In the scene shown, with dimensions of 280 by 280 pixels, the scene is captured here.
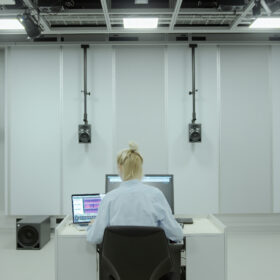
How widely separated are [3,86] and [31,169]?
1360 millimetres

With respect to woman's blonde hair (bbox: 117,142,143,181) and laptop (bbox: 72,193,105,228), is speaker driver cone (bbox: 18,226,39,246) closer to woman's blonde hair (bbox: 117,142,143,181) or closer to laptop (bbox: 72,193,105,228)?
laptop (bbox: 72,193,105,228)

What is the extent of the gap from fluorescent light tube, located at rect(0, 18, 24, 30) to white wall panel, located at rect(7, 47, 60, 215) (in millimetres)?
894

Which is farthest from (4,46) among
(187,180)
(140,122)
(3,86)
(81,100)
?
(187,180)

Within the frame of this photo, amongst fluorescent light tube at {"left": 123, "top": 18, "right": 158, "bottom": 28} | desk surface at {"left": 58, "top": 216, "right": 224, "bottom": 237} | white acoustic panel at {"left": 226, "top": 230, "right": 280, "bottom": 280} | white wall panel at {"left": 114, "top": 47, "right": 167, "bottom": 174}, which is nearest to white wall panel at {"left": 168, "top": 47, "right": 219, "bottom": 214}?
white wall panel at {"left": 114, "top": 47, "right": 167, "bottom": 174}

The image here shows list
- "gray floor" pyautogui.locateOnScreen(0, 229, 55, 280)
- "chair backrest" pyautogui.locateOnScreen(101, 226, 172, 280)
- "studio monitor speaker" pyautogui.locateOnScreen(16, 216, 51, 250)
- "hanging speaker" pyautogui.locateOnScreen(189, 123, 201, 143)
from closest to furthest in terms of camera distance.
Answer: "chair backrest" pyautogui.locateOnScreen(101, 226, 172, 280), "gray floor" pyautogui.locateOnScreen(0, 229, 55, 280), "studio monitor speaker" pyautogui.locateOnScreen(16, 216, 51, 250), "hanging speaker" pyautogui.locateOnScreen(189, 123, 201, 143)

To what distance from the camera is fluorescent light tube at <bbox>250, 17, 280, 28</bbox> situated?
165 inches

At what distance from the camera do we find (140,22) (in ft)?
14.2

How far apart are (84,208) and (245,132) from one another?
10.1 feet

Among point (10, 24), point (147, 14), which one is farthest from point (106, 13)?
point (10, 24)

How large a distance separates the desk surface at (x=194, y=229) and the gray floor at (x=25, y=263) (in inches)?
35.0

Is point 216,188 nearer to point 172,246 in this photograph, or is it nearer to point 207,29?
point 207,29

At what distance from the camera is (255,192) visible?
208 inches

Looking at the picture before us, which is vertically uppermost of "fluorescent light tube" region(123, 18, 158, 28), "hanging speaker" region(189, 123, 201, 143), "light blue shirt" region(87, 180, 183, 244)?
"fluorescent light tube" region(123, 18, 158, 28)

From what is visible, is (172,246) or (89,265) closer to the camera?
(172,246)
